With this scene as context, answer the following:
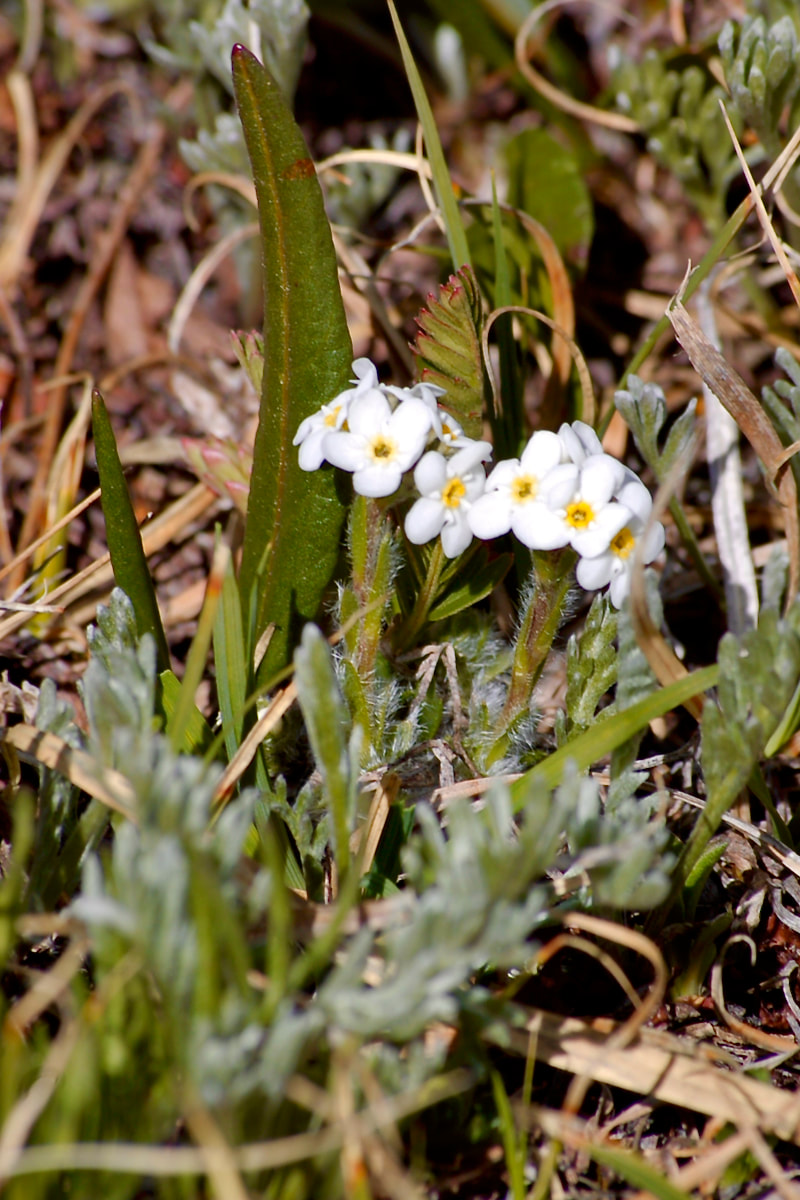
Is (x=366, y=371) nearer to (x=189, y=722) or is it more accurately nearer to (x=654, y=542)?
(x=654, y=542)

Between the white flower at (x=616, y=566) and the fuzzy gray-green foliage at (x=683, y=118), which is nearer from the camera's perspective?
the white flower at (x=616, y=566)

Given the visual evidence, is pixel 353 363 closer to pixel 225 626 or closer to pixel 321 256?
pixel 321 256

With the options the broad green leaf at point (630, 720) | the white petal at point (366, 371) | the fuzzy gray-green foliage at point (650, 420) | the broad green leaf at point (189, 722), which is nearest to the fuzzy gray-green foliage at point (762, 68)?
the fuzzy gray-green foliage at point (650, 420)

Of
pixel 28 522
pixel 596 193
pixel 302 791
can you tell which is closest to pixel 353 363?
pixel 302 791

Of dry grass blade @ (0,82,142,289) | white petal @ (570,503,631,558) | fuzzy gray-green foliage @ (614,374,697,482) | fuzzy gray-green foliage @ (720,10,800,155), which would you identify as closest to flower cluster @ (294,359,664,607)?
white petal @ (570,503,631,558)

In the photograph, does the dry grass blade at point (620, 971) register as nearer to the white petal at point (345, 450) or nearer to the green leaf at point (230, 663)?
the green leaf at point (230, 663)
